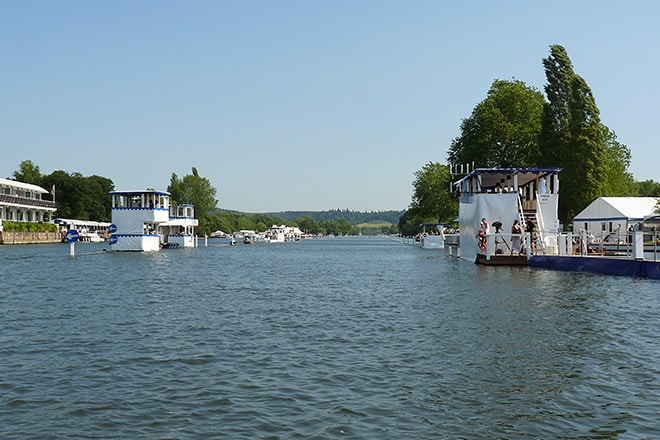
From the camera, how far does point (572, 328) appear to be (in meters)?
15.2

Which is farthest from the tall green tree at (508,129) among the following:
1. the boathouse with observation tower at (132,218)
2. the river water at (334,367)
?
the river water at (334,367)

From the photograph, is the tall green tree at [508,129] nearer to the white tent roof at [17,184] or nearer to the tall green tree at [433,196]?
the tall green tree at [433,196]

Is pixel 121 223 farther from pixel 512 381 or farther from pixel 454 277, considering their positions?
pixel 512 381

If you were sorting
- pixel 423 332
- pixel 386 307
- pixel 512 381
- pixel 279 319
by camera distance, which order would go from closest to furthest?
pixel 512 381 → pixel 423 332 → pixel 279 319 → pixel 386 307

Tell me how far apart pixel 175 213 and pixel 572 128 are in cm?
5438

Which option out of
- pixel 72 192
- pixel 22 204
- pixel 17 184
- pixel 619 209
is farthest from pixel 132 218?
pixel 72 192

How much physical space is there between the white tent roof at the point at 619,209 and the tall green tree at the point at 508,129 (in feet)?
32.0

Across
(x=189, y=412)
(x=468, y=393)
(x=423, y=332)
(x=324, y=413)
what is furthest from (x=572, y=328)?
(x=189, y=412)

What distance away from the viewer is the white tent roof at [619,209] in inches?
2443

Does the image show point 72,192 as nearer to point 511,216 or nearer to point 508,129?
point 508,129

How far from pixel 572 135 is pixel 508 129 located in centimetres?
797

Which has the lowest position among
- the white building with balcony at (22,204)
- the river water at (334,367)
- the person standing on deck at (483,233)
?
the river water at (334,367)

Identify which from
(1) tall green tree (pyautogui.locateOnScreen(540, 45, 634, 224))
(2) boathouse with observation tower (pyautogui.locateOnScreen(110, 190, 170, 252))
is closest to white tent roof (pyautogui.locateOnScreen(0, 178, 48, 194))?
(2) boathouse with observation tower (pyautogui.locateOnScreen(110, 190, 170, 252))

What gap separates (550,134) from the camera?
190ft
